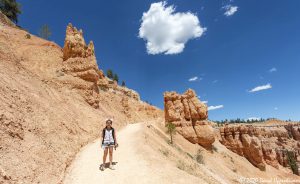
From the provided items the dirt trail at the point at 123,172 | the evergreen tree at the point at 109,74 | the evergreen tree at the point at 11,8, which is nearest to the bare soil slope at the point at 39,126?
the dirt trail at the point at 123,172

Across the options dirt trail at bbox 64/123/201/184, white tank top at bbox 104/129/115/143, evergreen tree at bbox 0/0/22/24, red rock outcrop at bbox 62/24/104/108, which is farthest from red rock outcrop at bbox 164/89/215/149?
evergreen tree at bbox 0/0/22/24

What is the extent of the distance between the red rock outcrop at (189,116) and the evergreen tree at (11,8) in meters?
41.7

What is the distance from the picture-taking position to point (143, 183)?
28.0ft

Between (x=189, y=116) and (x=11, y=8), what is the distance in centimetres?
4853

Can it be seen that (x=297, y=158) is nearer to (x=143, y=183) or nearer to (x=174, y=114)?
(x=174, y=114)

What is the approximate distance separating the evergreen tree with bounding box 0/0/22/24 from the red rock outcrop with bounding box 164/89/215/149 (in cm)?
4168

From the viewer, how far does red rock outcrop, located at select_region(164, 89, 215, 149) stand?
3397 centimetres

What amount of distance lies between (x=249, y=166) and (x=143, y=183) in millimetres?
37643

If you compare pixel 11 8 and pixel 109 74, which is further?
pixel 109 74

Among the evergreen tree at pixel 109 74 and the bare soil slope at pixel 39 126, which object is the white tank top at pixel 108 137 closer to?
the bare soil slope at pixel 39 126

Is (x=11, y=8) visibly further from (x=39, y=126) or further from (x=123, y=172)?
(x=123, y=172)

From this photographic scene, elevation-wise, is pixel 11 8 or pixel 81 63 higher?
pixel 11 8

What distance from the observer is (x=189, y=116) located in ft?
117

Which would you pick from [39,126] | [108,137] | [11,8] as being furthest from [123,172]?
[11,8]
